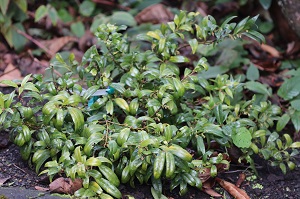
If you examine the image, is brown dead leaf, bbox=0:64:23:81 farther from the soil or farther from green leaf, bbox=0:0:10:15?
the soil

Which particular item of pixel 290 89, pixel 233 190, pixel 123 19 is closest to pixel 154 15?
pixel 123 19

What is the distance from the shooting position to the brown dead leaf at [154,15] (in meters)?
4.36

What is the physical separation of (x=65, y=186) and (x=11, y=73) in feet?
5.65

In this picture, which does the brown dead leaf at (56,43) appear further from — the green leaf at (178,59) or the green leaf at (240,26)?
the green leaf at (240,26)

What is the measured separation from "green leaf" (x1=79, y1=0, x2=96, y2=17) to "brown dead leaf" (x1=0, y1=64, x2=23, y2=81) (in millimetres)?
908

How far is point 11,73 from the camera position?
12.7 ft

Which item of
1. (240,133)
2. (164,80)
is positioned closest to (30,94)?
(164,80)

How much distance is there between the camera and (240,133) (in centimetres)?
279

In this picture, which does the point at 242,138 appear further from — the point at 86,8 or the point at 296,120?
the point at 86,8

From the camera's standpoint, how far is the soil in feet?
8.35

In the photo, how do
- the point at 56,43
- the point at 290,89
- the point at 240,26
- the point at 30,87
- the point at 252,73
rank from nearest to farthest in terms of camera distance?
1. the point at 30,87
2. the point at 240,26
3. the point at 290,89
4. the point at 252,73
5. the point at 56,43

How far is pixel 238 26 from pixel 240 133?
647mm

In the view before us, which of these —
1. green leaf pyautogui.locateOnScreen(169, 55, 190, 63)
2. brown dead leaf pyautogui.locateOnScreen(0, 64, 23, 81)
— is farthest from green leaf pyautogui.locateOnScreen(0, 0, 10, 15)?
green leaf pyautogui.locateOnScreen(169, 55, 190, 63)

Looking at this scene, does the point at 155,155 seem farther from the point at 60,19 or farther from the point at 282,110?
the point at 60,19
